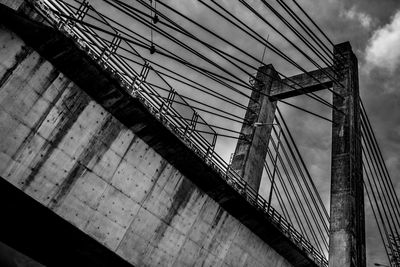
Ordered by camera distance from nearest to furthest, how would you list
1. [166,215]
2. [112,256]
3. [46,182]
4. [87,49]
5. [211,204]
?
[46,182] < [87,49] < [112,256] < [166,215] < [211,204]

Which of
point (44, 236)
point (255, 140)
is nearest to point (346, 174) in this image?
point (255, 140)

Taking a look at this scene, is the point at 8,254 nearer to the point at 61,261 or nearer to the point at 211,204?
the point at 61,261

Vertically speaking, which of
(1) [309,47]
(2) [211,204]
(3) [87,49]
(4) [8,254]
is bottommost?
(4) [8,254]

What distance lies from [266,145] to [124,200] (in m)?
12.0

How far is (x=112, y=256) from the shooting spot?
36.2 feet

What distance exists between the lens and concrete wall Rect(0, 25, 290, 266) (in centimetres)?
930

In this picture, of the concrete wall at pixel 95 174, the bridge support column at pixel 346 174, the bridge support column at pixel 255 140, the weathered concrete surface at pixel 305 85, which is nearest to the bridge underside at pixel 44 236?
the concrete wall at pixel 95 174

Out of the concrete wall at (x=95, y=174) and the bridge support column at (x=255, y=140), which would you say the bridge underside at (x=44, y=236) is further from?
the bridge support column at (x=255, y=140)

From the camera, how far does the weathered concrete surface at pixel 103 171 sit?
367 inches

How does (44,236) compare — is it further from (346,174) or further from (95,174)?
(346,174)

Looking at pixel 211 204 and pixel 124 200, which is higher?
pixel 211 204

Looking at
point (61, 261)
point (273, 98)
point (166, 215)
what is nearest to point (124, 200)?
point (166, 215)

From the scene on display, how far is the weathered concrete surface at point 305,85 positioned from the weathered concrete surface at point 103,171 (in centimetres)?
1050

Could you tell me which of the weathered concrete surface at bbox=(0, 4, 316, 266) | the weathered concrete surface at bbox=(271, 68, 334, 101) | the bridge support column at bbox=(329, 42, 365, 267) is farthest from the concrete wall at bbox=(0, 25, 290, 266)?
the weathered concrete surface at bbox=(271, 68, 334, 101)
